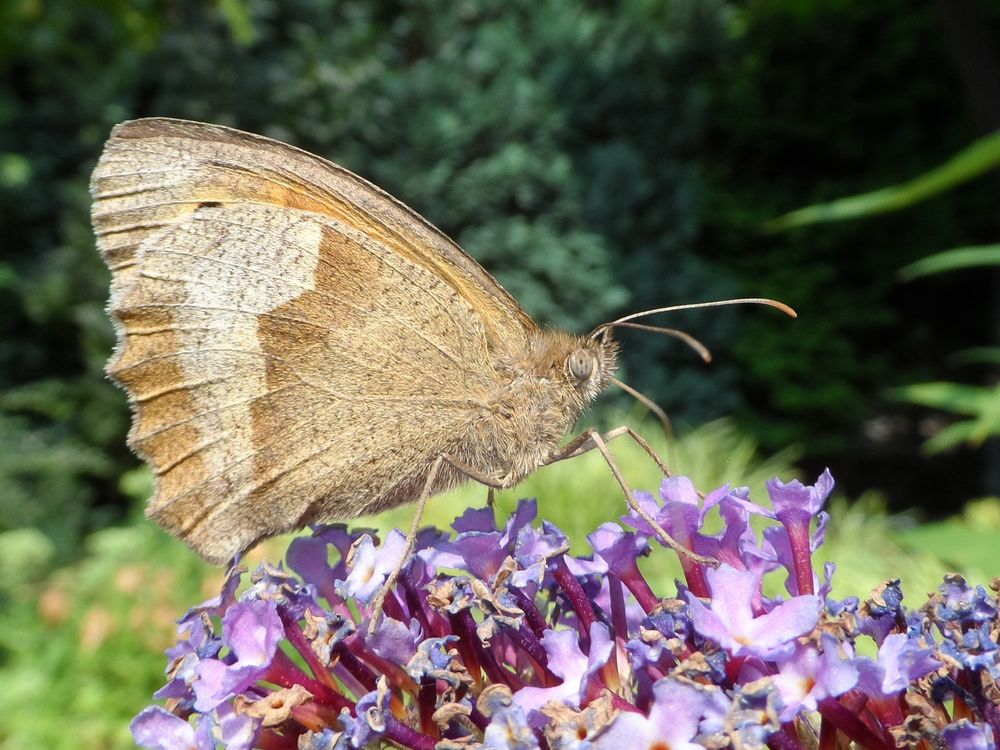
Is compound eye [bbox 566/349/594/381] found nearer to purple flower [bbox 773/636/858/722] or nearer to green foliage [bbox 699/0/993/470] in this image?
purple flower [bbox 773/636/858/722]

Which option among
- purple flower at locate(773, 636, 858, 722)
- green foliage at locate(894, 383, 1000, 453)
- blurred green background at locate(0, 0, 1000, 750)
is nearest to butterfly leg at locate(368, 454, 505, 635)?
purple flower at locate(773, 636, 858, 722)

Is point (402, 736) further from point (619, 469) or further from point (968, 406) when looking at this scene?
point (968, 406)

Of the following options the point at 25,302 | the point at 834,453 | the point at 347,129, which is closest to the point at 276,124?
the point at 347,129

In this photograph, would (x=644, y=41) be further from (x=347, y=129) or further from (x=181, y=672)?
(x=181, y=672)

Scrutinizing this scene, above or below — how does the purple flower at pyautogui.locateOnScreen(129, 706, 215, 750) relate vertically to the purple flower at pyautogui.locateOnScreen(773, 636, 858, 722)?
above

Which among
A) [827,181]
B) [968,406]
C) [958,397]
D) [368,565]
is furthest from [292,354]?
[827,181]

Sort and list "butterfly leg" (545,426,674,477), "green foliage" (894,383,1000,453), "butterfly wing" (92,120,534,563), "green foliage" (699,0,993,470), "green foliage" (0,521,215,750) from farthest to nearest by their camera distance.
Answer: "green foliage" (699,0,993,470)
"green foliage" (0,521,215,750)
"green foliage" (894,383,1000,453)
"butterfly wing" (92,120,534,563)
"butterfly leg" (545,426,674,477)

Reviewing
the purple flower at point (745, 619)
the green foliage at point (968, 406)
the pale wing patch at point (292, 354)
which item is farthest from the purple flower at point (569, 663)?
the green foliage at point (968, 406)

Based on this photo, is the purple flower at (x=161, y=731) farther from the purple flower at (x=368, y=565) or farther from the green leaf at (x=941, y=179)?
the green leaf at (x=941, y=179)
